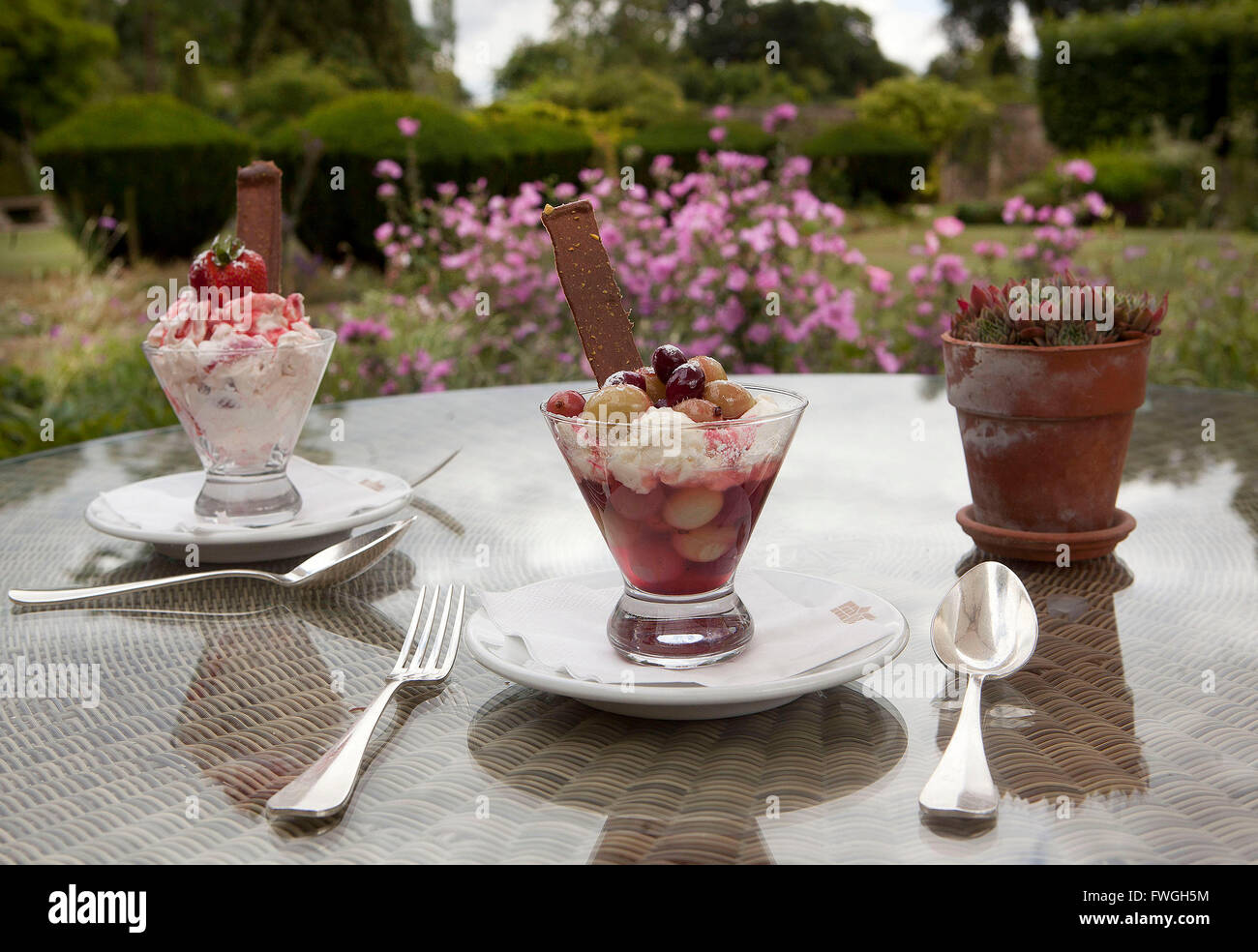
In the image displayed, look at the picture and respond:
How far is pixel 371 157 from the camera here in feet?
32.1

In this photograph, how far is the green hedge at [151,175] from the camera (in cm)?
988

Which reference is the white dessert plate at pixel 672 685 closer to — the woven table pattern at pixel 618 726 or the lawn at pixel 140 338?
the woven table pattern at pixel 618 726

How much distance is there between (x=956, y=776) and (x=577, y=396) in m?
0.51

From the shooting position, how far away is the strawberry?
1.68 meters

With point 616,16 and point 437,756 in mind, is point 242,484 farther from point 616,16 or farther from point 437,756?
point 616,16

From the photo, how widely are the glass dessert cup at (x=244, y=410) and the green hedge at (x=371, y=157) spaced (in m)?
8.01

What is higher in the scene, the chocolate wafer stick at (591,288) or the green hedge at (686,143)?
the green hedge at (686,143)

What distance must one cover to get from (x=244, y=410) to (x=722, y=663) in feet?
2.86

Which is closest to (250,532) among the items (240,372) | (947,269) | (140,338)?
(240,372)

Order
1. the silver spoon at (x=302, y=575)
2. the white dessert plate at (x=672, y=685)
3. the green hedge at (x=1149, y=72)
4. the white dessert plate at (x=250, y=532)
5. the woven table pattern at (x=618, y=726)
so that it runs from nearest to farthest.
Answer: the woven table pattern at (x=618, y=726)
the white dessert plate at (x=672, y=685)
the silver spoon at (x=302, y=575)
the white dessert plate at (x=250, y=532)
the green hedge at (x=1149, y=72)

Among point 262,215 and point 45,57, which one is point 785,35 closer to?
point 45,57

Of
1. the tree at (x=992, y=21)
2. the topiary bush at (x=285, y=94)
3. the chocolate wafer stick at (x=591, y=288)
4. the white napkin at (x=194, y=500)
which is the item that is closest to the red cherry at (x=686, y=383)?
the chocolate wafer stick at (x=591, y=288)
